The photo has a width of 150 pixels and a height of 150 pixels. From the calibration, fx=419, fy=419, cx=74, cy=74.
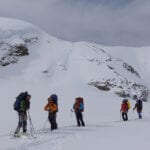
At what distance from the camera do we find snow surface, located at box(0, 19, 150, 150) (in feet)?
49.6

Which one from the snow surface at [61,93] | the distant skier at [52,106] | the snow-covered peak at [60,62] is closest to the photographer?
the snow surface at [61,93]

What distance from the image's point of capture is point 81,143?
14.2m

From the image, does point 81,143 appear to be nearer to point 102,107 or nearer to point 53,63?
point 102,107

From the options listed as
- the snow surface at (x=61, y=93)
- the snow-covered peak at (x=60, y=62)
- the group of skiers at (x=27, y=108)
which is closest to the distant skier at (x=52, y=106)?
the group of skiers at (x=27, y=108)

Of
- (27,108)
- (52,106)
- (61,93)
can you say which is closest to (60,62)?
(61,93)

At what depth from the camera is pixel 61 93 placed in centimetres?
5362

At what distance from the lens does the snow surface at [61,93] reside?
1511cm

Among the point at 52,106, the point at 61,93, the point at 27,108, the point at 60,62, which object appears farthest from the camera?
the point at 60,62

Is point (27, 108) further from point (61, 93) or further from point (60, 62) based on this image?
point (60, 62)

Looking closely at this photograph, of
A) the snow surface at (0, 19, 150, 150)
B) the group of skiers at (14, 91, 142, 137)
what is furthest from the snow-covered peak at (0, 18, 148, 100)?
the group of skiers at (14, 91, 142, 137)

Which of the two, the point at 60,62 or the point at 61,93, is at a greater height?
the point at 60,62

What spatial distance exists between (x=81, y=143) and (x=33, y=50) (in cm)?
5724

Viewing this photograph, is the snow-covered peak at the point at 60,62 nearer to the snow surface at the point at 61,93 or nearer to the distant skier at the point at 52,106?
the snow surface at the point at 61,93

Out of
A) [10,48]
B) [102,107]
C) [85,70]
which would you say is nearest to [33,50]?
[10,48]
